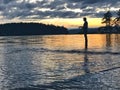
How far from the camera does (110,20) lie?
143500 millimetres

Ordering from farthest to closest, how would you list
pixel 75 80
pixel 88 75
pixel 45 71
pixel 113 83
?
pixel 45 71, pixel 88 75, pixel 75 80, pixel 113 83

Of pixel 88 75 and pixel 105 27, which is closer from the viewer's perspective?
pixel 88 75

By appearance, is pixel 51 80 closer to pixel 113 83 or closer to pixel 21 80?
pixel 21 80

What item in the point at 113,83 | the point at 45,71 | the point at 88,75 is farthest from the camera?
the point at 45,71

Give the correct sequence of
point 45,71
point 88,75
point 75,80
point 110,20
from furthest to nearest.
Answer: point 110,20, point 45,71, point 88,75, point 75,80

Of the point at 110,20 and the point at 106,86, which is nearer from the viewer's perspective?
the point at 106,86

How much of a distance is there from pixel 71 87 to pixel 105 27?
141258 millimetres

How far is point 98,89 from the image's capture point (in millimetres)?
11766

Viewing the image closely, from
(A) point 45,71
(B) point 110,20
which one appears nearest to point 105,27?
(B) point 110,20

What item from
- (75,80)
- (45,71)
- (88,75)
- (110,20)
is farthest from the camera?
(110,20)

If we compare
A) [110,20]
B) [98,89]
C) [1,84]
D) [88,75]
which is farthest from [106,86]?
[110,20]

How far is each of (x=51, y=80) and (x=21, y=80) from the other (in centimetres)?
127

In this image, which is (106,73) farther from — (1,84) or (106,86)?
(1,84)

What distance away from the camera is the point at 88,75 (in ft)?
49.4
